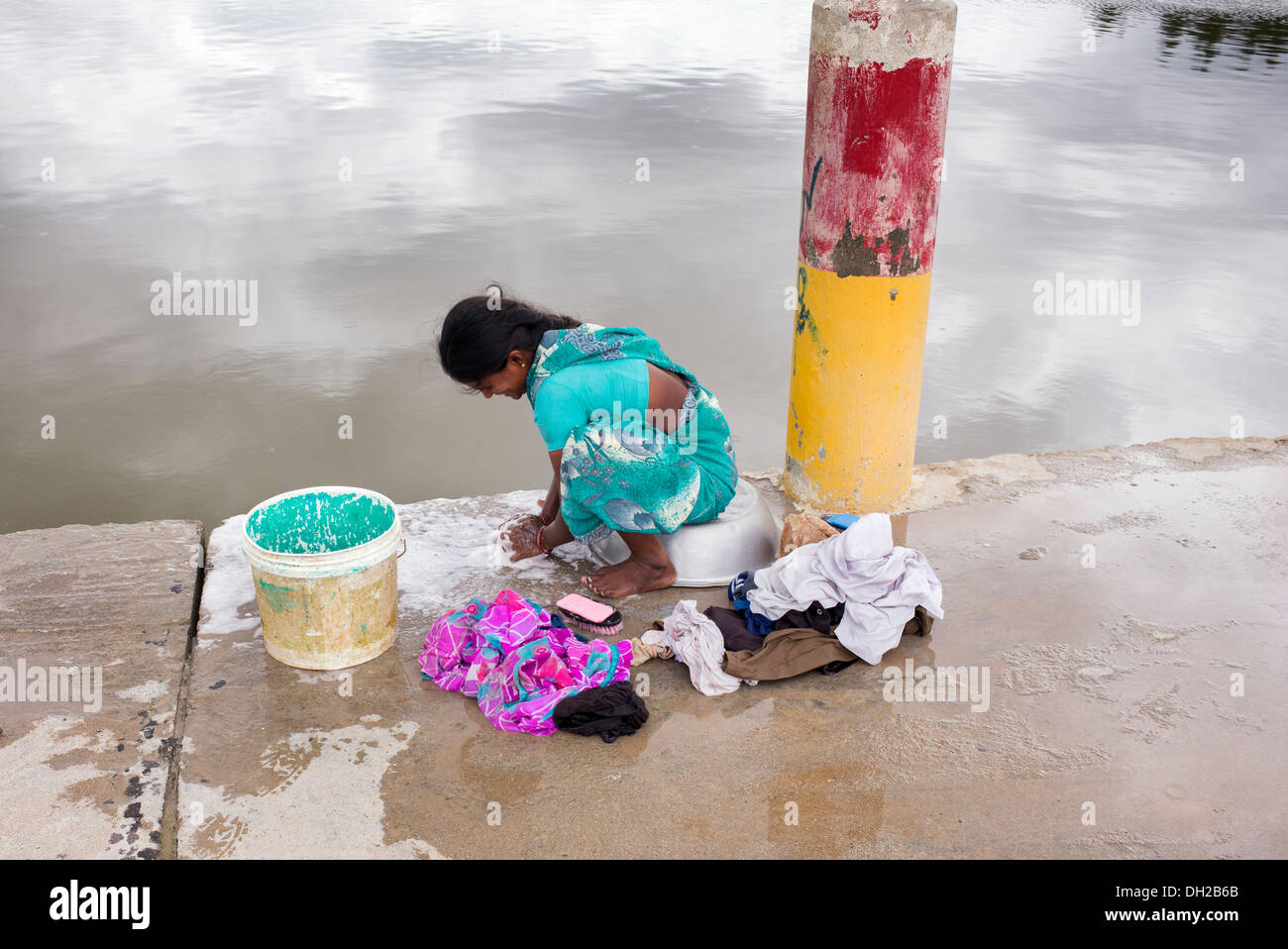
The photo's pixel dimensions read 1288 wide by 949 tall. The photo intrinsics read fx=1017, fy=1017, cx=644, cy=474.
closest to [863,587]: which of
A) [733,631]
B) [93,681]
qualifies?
[733,631]

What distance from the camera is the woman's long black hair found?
3146 millimetres

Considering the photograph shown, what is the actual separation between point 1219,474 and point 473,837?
3516mm

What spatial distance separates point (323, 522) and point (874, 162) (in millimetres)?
2216

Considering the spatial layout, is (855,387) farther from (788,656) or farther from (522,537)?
(522,537)

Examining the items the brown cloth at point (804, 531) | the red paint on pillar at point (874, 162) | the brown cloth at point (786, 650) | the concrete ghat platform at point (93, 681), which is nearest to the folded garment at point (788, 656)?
the brown cloth at point (786, 650)

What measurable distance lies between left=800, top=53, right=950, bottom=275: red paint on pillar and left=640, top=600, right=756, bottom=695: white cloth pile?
1.42m

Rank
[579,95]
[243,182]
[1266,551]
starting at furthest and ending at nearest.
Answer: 1. [579,95]
2. [243,182]
3. [1266,551]

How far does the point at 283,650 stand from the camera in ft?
9.82

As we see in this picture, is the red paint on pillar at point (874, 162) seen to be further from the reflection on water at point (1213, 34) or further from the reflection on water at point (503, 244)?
the reflection on water at point (1213, 34)

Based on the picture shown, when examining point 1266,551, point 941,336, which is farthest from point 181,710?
point 941,336

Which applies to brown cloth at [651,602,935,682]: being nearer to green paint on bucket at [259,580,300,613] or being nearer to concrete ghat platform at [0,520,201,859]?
green paint on bucket at [259,580,300,613]

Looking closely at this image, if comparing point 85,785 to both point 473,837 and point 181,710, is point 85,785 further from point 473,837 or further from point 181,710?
point 473,837

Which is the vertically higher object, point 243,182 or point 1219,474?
point 243,182

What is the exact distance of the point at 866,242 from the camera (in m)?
3.60
